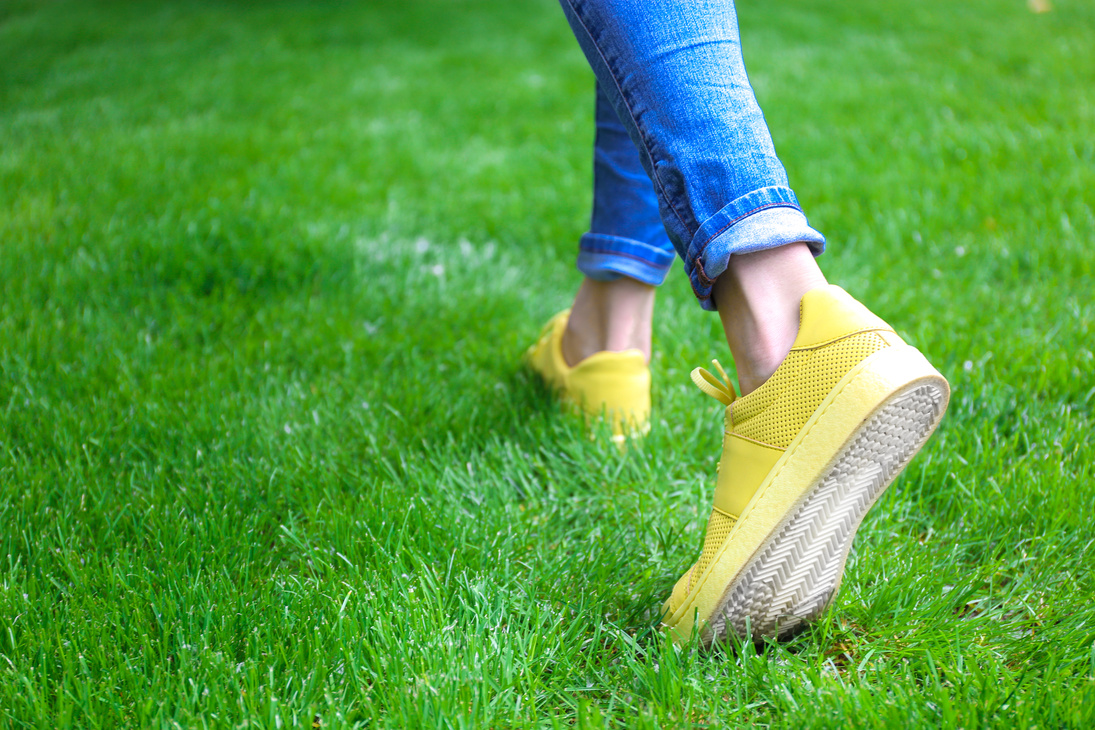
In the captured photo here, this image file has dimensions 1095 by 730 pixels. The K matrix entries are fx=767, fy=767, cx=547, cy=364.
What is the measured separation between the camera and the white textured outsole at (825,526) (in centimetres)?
104

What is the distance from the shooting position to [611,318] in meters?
1.79

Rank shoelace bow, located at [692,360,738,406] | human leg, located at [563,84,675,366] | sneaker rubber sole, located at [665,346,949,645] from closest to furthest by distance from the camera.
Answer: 1. sneaker rubber sole, located at [665,346,949,645]
2. shoelace bow, located at [692,360,738,406]
3. human leg, located at [563,84,675,366]

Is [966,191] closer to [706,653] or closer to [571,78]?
[706,653]

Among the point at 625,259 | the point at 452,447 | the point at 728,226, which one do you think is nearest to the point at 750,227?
the point at 728,226

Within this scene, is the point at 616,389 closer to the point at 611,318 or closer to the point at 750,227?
the point at 611,318

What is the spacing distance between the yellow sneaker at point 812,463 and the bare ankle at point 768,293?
25mm

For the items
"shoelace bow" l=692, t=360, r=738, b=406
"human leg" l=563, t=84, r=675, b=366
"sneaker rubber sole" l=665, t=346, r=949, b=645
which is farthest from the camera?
"human leg" l=563, t=84, r=675, b=366

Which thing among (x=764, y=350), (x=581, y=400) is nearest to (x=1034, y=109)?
(x=581, y=400)

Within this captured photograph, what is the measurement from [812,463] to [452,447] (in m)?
0.90

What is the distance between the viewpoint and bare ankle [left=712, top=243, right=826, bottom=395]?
3.66 feet

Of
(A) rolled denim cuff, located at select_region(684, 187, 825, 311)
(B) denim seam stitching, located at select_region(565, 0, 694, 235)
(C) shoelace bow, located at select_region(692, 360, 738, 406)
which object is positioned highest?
(B) denim seam stitching, located at select_region(565, 0, 694, 235)

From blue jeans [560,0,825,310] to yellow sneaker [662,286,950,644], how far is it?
0.15m

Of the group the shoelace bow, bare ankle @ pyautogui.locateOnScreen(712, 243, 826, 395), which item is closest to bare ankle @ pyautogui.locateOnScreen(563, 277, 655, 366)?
the shoelace bow

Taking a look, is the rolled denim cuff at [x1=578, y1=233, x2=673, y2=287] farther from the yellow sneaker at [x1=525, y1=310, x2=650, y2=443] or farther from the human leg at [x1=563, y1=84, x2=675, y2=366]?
the yellow sneaker at [x1=525, y1=310, x2=650, y2=443]
